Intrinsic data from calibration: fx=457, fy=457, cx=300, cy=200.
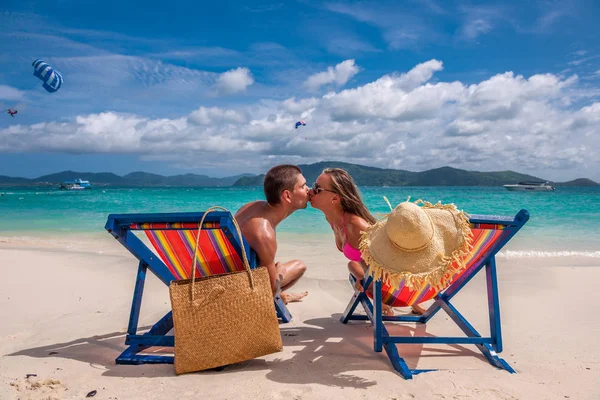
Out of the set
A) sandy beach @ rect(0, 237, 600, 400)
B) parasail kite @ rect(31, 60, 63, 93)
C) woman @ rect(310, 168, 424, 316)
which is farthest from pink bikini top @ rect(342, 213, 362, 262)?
parasail kite @ rect(31, 60, 63, 93)

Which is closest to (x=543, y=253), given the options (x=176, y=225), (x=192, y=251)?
(x=192, y=251)

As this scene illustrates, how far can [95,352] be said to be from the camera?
3.17m

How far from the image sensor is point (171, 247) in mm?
2988

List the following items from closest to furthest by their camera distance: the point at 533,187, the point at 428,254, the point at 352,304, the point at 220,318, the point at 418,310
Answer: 1. the point at 428,254
2. the point at 220,318
3. the point at 352,304
4. the point at 418,310
5. the point at 533,187

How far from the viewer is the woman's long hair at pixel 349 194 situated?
11.4 ft

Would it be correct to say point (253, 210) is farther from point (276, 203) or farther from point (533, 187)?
point (533, 187)

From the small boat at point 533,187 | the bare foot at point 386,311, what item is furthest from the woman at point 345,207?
the small boat at point 533,187

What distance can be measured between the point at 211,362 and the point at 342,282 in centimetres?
311

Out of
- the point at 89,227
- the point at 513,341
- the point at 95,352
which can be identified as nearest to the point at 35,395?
the point at 95,352

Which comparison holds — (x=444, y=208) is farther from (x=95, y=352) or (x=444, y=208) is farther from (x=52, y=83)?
(x=52, y=83)

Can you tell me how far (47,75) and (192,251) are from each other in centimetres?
1620

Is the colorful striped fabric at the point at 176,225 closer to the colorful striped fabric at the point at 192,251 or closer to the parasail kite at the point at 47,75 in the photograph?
the colorful striped fabric at the point at 192,251

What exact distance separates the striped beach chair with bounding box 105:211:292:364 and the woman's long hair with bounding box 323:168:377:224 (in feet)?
2.75

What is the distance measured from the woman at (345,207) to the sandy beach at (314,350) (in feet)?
2.16
